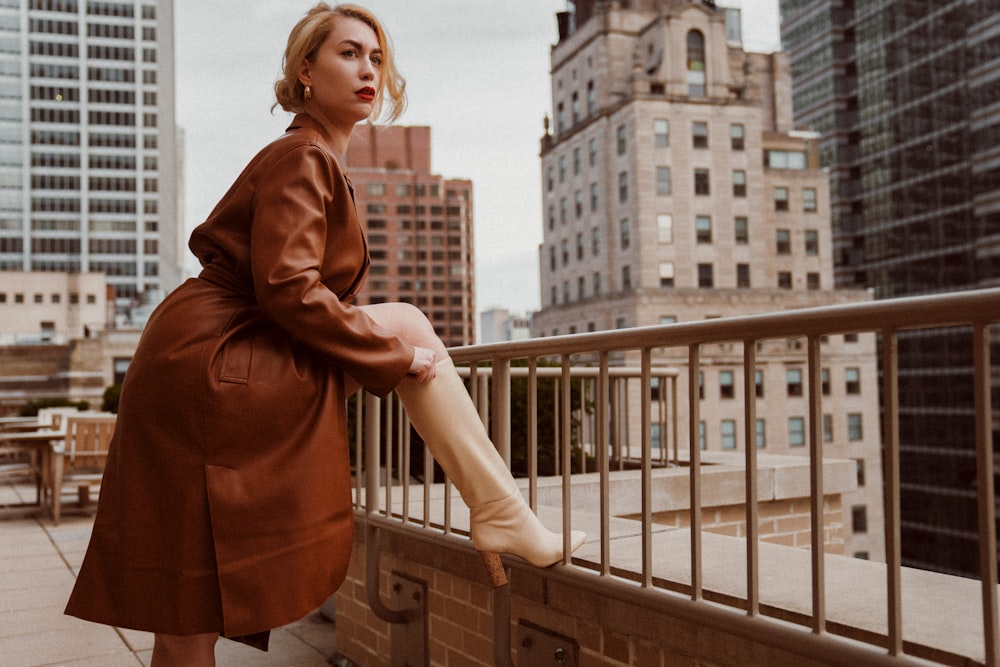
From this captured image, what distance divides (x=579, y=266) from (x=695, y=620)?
2446 inches

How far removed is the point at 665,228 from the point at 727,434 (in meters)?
13.8

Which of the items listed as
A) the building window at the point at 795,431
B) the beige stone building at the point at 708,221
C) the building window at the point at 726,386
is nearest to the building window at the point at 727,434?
the beige stone building at the point at 708,221

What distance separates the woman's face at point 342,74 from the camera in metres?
2.29

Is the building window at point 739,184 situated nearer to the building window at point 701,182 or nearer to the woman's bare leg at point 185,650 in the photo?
the building window at point 701,182

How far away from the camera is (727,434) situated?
56.9m

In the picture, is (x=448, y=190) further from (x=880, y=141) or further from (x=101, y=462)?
(x=101, y=462)

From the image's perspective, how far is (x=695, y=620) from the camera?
7.51ft

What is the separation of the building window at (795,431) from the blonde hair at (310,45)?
59554 mm

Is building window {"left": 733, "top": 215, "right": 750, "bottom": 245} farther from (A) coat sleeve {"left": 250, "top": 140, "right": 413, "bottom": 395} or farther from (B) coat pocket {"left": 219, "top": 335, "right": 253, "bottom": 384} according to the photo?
(B) coat pocket {"left": 219, "top": 335, "right": 253, "bottom": 384}

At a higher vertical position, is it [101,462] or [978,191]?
[978,191]

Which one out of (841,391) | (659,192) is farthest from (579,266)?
(841,391)

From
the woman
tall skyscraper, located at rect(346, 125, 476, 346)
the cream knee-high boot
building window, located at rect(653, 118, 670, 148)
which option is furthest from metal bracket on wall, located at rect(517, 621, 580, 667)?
tall skyscraper, located at rect(346, 125, 476, 346)

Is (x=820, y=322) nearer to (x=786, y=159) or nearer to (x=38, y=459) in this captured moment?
(x=38, y=459)

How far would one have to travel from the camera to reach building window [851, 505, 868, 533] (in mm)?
57656
